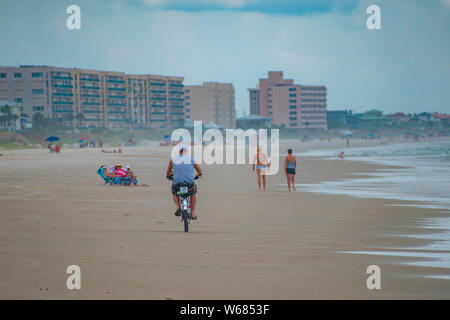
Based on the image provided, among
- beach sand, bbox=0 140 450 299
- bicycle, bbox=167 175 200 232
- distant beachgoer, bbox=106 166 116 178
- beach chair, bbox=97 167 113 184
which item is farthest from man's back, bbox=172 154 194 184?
beach chair, bbox=97 167 113 184

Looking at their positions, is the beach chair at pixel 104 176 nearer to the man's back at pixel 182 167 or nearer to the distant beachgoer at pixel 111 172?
the distant beachgoer at pixel 111 172

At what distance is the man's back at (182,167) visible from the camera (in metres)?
11.5

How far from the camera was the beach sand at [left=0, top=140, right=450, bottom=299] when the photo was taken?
279 inches

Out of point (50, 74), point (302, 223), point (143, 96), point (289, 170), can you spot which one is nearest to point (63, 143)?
point (50, 74)

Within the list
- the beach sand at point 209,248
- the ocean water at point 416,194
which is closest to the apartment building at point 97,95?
the ocean water at point 416,194

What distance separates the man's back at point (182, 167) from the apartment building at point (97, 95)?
448 ft

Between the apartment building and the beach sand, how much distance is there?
132276 millimetres

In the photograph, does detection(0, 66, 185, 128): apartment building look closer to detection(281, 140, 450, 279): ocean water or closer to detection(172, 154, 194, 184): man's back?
detection(281, 140, 450, 279): ocean water

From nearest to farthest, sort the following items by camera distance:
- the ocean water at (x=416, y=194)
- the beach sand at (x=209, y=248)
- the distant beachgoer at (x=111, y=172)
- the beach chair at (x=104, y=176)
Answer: the beach sand at (x=209, y=248) → the ocean water at (x=416, y=194) → the distant beachgoer at (x=111, y=172) → the beach chair at (x=104, y=176)

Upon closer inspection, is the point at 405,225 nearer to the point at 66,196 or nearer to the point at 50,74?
the point at 66,196

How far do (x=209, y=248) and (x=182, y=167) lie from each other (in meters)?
2.30

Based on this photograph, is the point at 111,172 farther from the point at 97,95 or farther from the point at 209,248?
the point at 97,95

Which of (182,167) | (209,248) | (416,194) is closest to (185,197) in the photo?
(182,167)
